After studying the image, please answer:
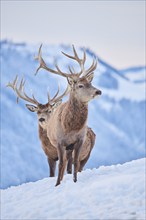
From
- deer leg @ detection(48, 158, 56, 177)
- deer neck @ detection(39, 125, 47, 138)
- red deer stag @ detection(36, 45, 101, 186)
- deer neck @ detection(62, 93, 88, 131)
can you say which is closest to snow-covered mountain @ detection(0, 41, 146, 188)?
deer neck @ detection(39, 125, 47, 138)

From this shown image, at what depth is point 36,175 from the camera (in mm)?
108188

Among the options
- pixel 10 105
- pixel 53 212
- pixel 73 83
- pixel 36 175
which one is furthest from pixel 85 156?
pixel 10 105

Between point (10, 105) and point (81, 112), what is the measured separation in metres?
105

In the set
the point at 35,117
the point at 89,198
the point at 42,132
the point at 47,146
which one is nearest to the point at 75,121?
the point at 89,198

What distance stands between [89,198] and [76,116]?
258cm

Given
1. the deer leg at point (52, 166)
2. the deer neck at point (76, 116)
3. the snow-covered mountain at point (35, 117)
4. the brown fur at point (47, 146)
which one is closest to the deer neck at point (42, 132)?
the brown fur at point (47, 146)

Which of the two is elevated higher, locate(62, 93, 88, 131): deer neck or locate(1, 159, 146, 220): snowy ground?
locate(62, 93, 88, 131): deer neck

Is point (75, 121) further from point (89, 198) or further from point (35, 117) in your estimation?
point (35, 117)

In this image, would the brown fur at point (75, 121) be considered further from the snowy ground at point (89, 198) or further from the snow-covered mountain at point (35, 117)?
the snow-covered mountain at point (35, 117)

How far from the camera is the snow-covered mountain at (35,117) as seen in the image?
107 m

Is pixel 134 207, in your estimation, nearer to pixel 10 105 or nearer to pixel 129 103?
pixel 10 105

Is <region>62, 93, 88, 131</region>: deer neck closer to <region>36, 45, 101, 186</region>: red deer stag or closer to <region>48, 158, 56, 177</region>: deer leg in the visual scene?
<region>36, 45, 101, 186</region>: red deer stag

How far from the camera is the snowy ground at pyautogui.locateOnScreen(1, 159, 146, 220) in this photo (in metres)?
11.6

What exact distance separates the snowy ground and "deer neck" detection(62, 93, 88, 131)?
990 millimetres
